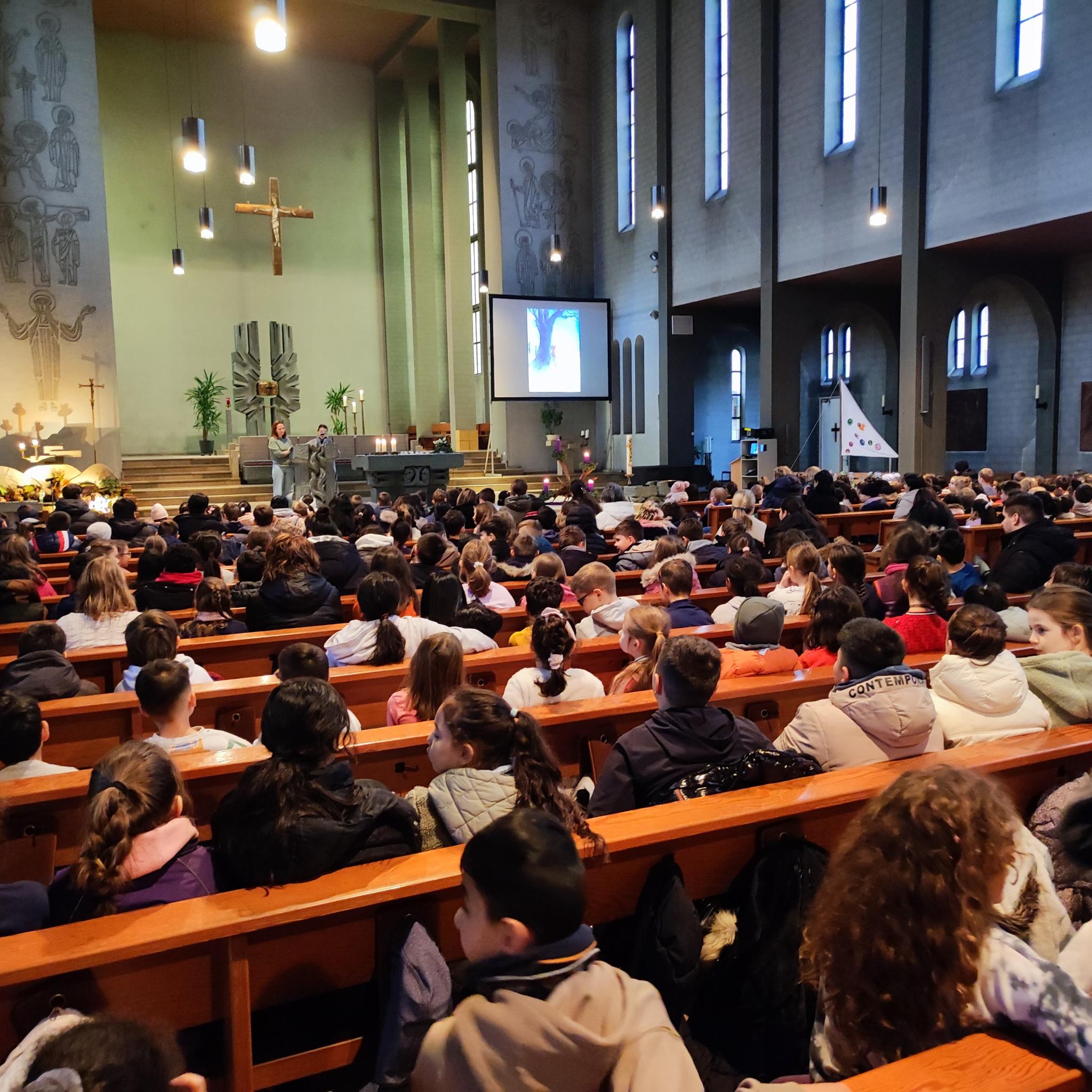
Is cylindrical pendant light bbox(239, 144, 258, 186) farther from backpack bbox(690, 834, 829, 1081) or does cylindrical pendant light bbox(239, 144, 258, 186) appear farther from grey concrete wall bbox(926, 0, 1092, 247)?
backpack bbox(690, 834, 829, 1081)

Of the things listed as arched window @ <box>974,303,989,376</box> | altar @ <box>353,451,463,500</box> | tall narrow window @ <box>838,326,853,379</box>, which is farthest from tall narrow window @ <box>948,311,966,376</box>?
altar @ <box>353,451,463,500</box>

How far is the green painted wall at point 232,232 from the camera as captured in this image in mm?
19656

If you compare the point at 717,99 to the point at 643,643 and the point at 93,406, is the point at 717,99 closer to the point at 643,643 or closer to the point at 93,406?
the point at 93,406

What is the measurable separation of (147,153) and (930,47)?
15194 mm

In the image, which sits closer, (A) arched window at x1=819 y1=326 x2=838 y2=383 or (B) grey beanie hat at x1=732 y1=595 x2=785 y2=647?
(B) grey beanie hat at x1=732 y1=595 x2=785 y2=647

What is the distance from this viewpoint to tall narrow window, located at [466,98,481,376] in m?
20.4

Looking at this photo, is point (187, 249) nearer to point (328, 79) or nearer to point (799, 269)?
point (328, 79)

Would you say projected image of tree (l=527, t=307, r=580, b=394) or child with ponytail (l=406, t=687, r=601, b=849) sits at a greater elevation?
projected image of tree (l=527, t=307, r=580, b=394)

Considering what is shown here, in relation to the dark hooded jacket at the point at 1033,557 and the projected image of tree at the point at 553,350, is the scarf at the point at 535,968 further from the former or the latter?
the projected image of tree at the point at 553,350

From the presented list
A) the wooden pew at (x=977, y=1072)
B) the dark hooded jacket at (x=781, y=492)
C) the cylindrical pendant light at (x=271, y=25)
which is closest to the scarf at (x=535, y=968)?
the wooden pew at (x=977, y=1072)

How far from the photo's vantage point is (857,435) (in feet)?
42.0

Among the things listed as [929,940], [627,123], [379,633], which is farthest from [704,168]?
[929,940]

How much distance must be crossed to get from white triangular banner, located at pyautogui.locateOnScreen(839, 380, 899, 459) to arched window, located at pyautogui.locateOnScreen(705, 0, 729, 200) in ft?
18.2

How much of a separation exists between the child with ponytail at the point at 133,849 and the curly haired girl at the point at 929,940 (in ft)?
4.15
